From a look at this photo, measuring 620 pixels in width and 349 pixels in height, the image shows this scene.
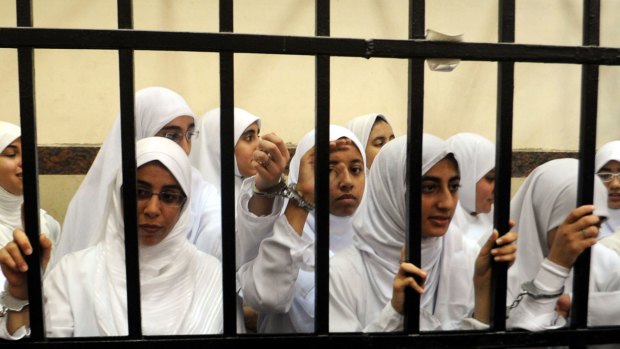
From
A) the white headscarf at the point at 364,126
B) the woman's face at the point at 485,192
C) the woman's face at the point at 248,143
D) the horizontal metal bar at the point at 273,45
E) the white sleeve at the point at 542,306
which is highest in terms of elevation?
the horizontal metal bar at the point at 273,45

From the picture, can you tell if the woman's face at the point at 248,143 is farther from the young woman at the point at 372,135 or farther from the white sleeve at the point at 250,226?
the white sleeve at the point at 250,226

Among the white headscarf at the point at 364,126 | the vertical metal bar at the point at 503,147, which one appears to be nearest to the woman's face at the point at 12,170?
the white headscarf at the point at 364,126

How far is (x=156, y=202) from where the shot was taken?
62.2 inches

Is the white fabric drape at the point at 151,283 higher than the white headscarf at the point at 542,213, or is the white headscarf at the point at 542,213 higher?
the white headscarf at the point at 542,213

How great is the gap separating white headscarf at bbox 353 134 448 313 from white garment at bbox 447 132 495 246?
0.52 metres

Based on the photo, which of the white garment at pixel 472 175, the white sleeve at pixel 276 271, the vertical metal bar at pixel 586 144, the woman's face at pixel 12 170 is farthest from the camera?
the woman's face at pixel 12 170

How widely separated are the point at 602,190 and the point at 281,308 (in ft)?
3.00

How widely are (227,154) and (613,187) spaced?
1517 millimetres

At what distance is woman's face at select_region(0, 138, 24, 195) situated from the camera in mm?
2307

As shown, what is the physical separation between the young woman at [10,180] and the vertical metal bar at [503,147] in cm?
160

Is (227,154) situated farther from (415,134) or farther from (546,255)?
(546,255)

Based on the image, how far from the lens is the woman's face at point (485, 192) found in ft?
7.43

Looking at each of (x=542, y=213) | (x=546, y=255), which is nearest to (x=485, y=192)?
(x=542, y=213)

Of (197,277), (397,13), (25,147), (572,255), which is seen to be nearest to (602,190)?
(572,255)
